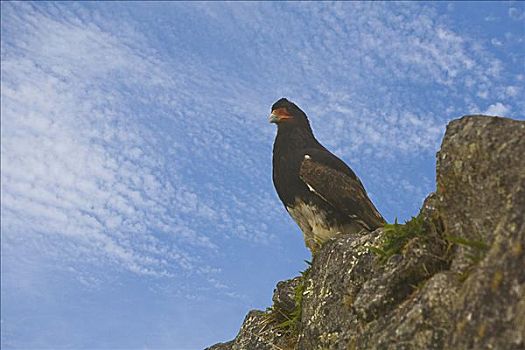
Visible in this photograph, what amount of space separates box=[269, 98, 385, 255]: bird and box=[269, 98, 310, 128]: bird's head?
0.73m

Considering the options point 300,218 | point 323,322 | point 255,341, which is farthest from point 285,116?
point 323,322

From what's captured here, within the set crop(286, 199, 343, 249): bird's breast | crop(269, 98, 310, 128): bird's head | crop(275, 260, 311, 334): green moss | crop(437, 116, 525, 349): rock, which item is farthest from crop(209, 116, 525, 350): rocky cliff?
crop(269, 98, 310, 128): bird's head

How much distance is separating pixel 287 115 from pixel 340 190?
2.47 meters

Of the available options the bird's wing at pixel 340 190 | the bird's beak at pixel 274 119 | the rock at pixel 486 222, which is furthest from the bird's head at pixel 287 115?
the rock at pixel 486 222

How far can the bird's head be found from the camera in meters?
11.8

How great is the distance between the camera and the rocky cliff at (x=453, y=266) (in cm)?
435

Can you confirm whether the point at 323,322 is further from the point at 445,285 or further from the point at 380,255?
the point at 445,285

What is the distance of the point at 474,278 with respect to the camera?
4.61 metres

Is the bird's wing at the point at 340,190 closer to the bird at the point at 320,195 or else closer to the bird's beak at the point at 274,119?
the bird at the point at 320,195

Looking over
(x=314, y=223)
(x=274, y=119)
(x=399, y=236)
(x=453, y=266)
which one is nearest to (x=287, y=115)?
(x=274, y=119)

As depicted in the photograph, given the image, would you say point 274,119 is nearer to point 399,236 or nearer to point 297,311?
point 297,311

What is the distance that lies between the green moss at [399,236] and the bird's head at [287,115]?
218 inches

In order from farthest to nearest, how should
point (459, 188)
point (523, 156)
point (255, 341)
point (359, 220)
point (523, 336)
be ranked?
point (359, 220), point (255, 341), point (459, 188), point (523, 156), point (523, 336)

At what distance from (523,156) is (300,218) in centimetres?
571
